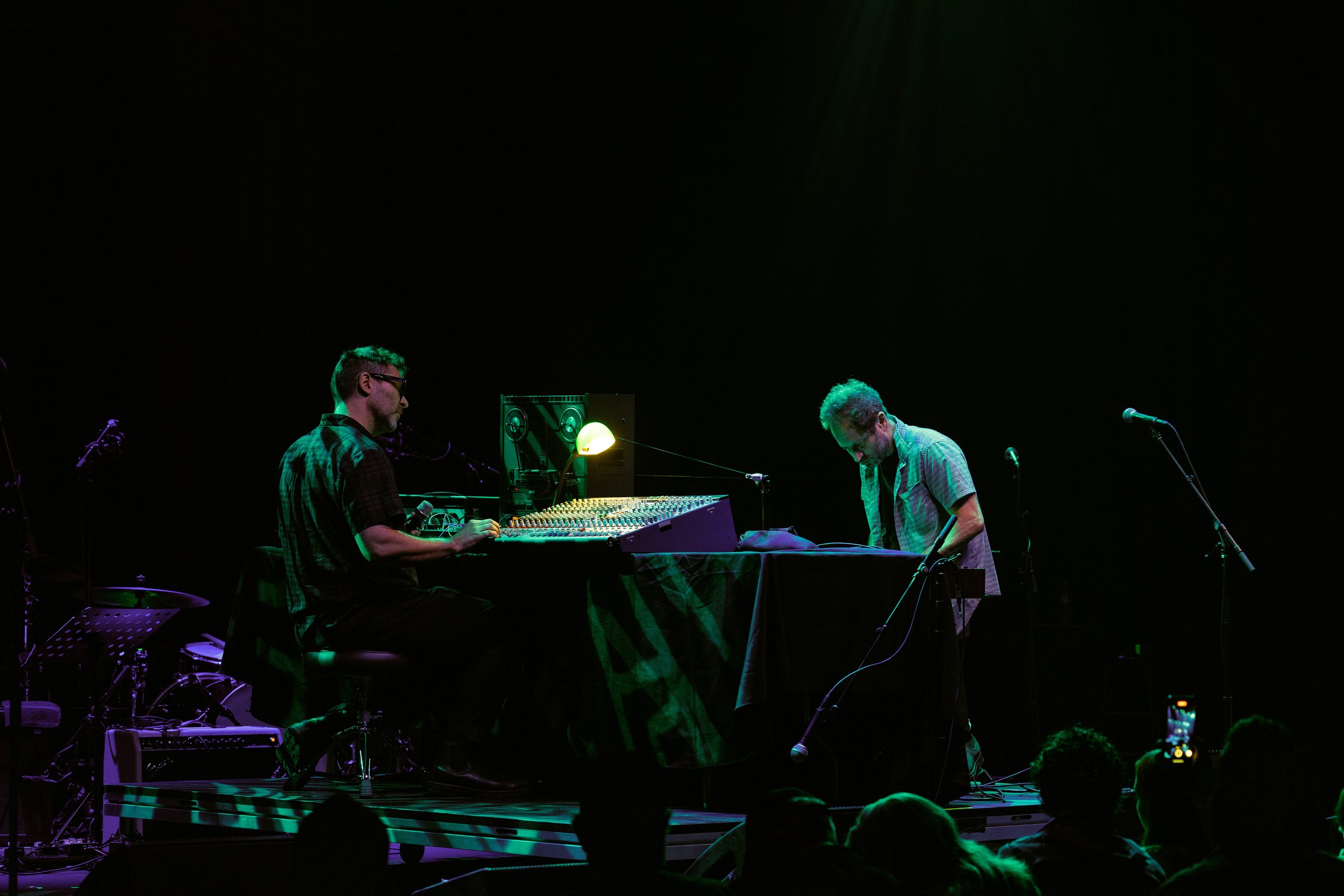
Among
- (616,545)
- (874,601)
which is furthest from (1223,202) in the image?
(616,545)

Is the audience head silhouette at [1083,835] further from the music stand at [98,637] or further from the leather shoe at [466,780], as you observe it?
the music stand at [98,637]

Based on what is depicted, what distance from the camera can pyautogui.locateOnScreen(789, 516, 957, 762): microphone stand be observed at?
3.76m

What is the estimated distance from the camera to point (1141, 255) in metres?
7.63

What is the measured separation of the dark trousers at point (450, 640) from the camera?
161 inches

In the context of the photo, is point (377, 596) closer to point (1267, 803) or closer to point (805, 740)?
point (805, 740)

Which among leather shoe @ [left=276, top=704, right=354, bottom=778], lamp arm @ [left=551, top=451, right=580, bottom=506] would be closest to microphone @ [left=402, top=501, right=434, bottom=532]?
lamp arm @ [left=551, top=451, right=580, bottom=506]

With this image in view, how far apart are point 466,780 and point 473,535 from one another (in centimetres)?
86

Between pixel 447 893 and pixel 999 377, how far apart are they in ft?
19.2

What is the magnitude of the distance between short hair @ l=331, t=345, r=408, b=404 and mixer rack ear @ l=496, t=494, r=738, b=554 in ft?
2.54

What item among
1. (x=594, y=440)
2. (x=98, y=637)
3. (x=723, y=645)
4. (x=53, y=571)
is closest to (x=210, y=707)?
(x=53, y=571)

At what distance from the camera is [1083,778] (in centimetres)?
257

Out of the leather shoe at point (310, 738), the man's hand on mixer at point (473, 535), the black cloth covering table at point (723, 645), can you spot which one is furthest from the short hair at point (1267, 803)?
the leather shoe at point (310, 738)

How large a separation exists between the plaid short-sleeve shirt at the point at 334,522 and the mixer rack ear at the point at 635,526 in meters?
0.45

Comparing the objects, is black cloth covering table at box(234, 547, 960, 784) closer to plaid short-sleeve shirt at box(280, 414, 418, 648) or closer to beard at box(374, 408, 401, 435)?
plaid short-sleeve shirt at box(280, 414, 418, 648)
